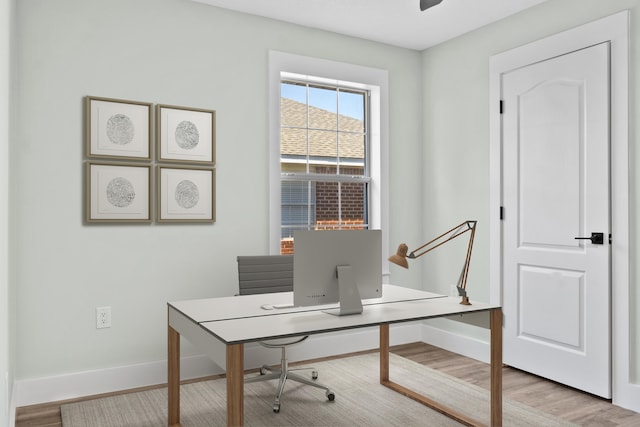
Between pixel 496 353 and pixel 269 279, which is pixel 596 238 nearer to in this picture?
pixel 496 353

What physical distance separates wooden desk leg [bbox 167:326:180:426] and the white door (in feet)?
8.12

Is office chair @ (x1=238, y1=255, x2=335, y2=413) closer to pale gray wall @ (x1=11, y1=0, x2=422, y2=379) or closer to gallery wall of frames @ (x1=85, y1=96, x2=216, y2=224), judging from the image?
pale gray wall @ (x1=11, y1=0, x2=422, y2=379)

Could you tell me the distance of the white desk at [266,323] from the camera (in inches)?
75.9

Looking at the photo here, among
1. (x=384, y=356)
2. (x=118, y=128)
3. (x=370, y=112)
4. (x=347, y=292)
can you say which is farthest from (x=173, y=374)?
(x=370, y=112)

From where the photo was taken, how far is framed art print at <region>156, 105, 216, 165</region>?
11.1 feet

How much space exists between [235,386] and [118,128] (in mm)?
2082

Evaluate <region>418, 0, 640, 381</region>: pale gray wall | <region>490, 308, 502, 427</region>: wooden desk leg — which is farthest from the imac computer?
<region>418, 0, 640, 381</region>: pale gray wall

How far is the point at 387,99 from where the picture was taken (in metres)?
4.41

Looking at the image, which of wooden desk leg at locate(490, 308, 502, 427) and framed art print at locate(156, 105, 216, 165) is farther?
framed art print at locate(156, 105, 216, 165)

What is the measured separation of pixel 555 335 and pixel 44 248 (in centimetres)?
343

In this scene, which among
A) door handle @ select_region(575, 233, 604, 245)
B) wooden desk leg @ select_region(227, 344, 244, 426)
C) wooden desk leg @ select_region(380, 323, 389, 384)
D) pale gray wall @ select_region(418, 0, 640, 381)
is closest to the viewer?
wooden desk leg @ select_region(227, 344, 244, 426)

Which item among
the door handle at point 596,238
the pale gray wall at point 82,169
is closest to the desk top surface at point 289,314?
the pale gray wall at point 82,169

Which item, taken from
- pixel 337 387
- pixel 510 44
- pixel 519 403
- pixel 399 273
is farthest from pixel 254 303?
pixel 510 44

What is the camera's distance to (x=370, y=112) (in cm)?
445
